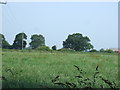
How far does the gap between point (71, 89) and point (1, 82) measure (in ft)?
3.66

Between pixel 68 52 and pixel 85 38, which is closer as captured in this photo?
pixel 85 38

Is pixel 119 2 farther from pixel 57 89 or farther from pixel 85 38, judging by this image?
pixel 85 38

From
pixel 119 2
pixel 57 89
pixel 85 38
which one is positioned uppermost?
pixel 119 2

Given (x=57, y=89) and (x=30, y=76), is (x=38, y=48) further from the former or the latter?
(x=57, y=89)

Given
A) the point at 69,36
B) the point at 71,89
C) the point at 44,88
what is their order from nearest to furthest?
1. the point at 71,89
2. the point at 44,88
3. the point at 69,36

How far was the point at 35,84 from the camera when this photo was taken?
358cm

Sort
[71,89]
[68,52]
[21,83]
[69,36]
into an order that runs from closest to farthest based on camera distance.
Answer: [71,89] < [21,83] < [69,36] < [68,52]

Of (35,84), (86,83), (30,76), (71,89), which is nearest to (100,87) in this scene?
(86,83)

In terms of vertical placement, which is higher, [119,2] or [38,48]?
[119,2]

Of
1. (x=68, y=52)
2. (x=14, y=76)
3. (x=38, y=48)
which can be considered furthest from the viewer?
(x=38, y=48)

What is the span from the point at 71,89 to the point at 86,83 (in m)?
0.44

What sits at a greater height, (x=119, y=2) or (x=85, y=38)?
(x=119, y=2)

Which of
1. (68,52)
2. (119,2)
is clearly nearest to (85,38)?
(68,52)

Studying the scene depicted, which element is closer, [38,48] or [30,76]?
[30,76]
